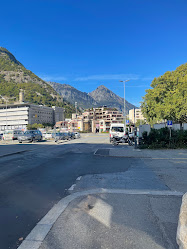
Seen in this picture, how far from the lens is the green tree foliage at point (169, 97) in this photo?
1146 inches

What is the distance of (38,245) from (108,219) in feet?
4.72

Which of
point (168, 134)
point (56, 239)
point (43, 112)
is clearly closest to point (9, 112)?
point (43, 112)

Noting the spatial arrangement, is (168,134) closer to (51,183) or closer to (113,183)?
(113,183)

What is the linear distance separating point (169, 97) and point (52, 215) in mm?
30108

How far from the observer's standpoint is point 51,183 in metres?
6.59

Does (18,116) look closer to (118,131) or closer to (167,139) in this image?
(118,131)

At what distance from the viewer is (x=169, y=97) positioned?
100ft

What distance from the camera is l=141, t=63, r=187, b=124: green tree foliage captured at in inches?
1146

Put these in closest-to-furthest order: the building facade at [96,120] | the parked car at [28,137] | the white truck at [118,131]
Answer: the white truck at [118,131]
the parked car at [28,137]
the building facade at [96,120]

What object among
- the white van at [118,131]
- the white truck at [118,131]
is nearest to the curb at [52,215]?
the white truck at [118,131]

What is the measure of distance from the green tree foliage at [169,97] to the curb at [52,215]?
26110 millimetres

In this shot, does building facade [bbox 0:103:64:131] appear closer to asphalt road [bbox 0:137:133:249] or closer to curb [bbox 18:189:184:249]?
asphalt road [bbox 0:137:133:249]

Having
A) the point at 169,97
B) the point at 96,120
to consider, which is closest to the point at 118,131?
the point at 169,97

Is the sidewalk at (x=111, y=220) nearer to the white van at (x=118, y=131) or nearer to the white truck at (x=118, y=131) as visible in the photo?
the white truck at (x=118, y=131)
